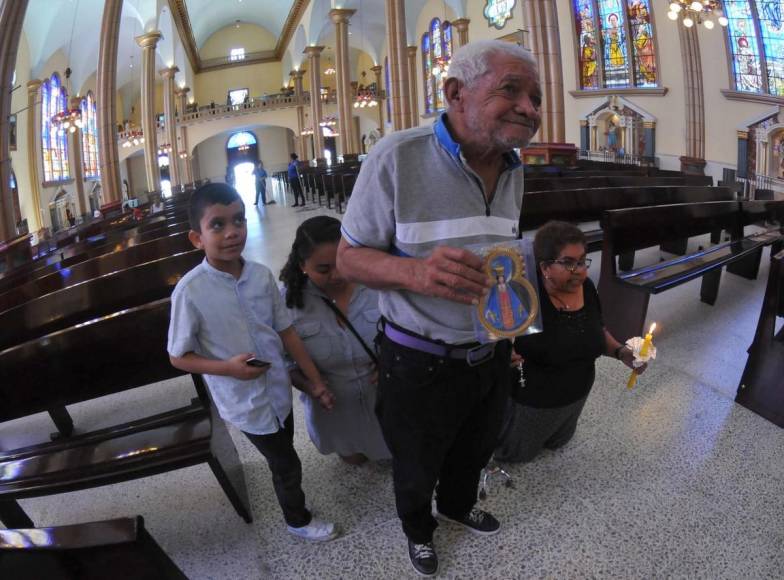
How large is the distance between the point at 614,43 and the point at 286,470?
21.5m

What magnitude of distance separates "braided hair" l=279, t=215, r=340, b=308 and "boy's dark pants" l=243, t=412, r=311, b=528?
1.53 feet

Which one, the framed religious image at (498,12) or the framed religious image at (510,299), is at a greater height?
the framed religious image at (498,12)

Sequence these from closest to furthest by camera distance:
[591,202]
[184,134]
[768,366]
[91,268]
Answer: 1. [768,366]
2. [91,268]
3. [591,202]
4. [184,134]

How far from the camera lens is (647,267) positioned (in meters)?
3.89

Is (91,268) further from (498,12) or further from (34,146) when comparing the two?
(498,12)

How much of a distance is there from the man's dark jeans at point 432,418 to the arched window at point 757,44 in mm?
17515

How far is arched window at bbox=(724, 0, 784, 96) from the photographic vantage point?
14641 mm

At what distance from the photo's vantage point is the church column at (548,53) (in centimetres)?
1112

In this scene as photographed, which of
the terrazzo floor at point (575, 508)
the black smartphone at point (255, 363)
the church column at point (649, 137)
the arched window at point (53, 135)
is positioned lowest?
the terrazzo floor at point (575, 508)

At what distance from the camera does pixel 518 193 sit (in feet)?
5.26

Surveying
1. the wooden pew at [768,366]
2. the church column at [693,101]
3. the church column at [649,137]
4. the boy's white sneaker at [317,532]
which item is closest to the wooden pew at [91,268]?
the boy's white sneaker at [317,532]

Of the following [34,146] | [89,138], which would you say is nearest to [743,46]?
[34,146]

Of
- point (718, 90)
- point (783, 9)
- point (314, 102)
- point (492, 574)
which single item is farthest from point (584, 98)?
point (492, 574)

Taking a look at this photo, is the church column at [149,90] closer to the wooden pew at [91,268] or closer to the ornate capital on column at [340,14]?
the ornate capital on column at [340,14]
